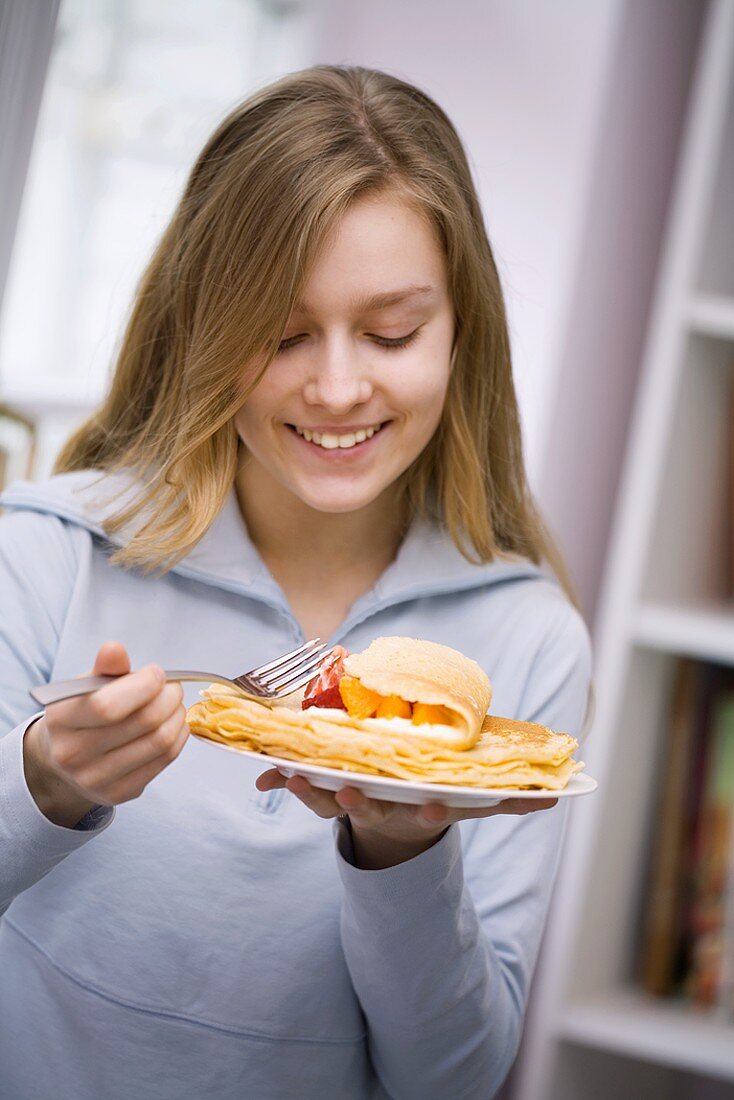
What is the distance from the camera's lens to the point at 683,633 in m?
1.87

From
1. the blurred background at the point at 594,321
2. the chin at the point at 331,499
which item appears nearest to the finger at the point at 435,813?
the chin at the point at 331,499

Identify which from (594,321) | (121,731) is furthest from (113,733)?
(594,321)

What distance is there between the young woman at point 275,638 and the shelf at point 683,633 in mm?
602

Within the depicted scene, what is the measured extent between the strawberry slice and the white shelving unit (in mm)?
958

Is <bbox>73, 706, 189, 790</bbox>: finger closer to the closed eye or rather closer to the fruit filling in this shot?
the fruit filling

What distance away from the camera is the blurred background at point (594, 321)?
189 centimetres

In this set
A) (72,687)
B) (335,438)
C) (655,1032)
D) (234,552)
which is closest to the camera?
(72,687)

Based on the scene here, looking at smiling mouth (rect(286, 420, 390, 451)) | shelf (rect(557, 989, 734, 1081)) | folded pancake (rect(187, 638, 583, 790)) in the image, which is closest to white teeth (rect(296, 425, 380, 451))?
smiling mouth (rect(286, 420, 390, 451))

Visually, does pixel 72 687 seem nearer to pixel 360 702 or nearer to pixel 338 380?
pixel 360 702

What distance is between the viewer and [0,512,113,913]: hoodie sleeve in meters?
0.93

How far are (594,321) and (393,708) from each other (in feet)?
4.47

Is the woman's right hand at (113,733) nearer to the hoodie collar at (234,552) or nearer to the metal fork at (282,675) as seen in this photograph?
the metal fork at (282,675)

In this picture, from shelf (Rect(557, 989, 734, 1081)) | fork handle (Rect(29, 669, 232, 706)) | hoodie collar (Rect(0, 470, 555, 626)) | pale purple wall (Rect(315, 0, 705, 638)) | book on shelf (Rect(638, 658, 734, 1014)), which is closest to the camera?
fork handle (Rect(29, 669, 232, 706))

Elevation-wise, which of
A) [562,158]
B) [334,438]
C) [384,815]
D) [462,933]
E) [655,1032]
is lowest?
[655,1032]
